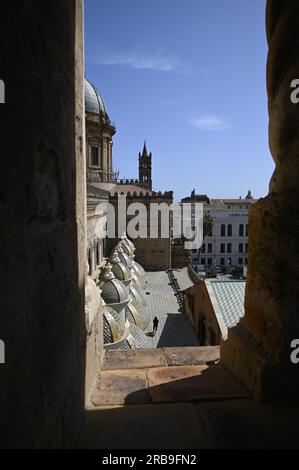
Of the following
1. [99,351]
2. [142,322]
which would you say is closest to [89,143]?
[142,322]

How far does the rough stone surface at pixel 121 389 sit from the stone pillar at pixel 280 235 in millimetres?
735

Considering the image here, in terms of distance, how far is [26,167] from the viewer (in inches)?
41.6

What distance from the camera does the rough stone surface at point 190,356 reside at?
2843mm

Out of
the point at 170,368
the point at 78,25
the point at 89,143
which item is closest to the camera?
the point at 78,25

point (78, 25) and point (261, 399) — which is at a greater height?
point (78, 25)

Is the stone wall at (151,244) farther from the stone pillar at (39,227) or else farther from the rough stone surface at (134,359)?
the stone pillar at (39,227)

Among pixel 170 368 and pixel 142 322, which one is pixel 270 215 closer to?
pixel 170 368

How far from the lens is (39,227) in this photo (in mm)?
1193

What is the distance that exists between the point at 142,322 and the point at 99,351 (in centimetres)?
1102

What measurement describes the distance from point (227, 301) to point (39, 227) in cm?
900

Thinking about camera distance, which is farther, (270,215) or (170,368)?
(170,368)

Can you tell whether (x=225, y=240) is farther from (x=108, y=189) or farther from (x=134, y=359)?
(x=134, y=359)

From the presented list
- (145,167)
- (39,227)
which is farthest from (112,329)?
(145,167)

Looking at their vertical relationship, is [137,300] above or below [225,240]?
below
